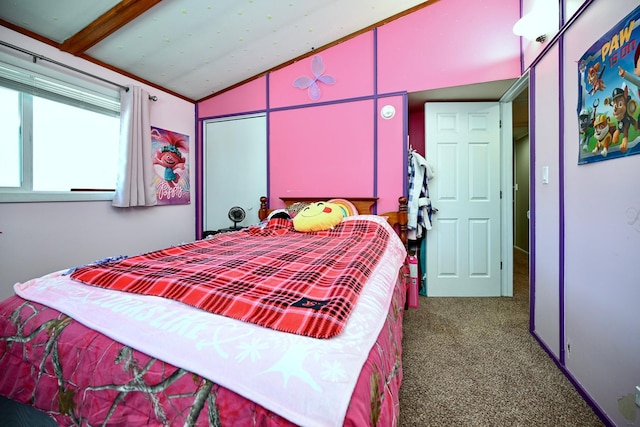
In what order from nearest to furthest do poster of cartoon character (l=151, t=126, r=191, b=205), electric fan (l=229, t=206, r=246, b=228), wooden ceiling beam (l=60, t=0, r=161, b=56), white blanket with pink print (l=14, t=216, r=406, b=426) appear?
white blanket with pink print (l=14, t=216, r=406, b=426)
wooden ceiling beam (l=60, t=0, r=161, b=56)
poster of cartoon character (l=151, t=126, r=191, b=205)
electric fan (l=229, t=206, r=246, b=228)

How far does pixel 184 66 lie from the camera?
2.78 meters

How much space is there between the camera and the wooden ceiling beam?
1.93m

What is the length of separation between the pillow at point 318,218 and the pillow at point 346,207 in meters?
0.18

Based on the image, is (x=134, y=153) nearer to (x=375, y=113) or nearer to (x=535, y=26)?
(x=375, y=113)

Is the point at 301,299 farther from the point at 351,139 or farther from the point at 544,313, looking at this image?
the point at 351,139

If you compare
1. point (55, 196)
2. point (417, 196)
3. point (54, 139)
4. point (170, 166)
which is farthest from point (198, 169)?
point (417, 196)

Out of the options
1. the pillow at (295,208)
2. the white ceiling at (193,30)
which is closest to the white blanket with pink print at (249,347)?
the pillow at (295,208)

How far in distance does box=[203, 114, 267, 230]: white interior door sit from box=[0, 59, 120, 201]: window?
→ 1019mm

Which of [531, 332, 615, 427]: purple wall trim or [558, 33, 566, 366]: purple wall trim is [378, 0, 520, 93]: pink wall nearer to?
[558, 33, 566, 366]: purple wall trim

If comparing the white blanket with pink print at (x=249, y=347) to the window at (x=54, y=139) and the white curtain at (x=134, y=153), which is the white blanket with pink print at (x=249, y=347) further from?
the white curtain at (x=134, y=153)

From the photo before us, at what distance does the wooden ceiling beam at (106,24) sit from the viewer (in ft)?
6.34

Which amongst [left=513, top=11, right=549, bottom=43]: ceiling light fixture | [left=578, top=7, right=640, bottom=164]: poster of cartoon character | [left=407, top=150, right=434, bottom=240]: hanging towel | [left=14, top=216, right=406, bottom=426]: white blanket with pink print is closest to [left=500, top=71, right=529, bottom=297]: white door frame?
[left=407, top=150, right=434, bottom=240]: hanging towel

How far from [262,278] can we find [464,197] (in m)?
2.48

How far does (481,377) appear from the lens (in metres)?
1.54
